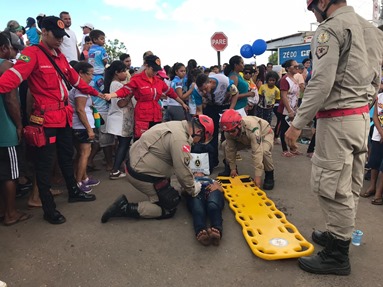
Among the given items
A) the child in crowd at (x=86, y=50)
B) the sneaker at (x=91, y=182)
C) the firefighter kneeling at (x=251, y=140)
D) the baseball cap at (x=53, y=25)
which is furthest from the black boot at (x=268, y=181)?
the child in crowd at (x=86, y=50)

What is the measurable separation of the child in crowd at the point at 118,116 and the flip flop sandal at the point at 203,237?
2.21m

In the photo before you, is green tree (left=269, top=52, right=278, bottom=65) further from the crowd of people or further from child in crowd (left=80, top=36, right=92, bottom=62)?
the crowd of people

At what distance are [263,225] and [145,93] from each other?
2520 millimetres

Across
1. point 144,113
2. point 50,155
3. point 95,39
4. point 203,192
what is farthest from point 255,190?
point 95,39

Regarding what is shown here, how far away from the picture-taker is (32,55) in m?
2.87

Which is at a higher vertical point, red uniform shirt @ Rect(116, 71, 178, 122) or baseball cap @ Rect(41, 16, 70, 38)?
baseball cap @ Rect(41, 16, 70, 38)

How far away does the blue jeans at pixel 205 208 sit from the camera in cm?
292

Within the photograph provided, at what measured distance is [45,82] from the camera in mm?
3018

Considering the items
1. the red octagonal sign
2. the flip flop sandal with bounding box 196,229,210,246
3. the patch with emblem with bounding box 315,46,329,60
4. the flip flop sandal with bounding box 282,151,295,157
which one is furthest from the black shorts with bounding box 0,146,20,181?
the red octagonal sign

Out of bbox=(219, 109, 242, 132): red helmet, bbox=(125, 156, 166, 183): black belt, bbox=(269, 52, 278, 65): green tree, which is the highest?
bbox=(269, 52, 278, 65): green tree

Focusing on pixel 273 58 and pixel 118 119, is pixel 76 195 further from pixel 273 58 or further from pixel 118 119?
pixel 273 58

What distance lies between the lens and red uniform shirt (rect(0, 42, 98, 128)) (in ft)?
9.06

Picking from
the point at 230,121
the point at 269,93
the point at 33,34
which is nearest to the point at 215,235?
the point at 230,121

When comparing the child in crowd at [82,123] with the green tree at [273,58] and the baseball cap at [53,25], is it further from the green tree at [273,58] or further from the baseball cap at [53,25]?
the green tree at [273,58]
